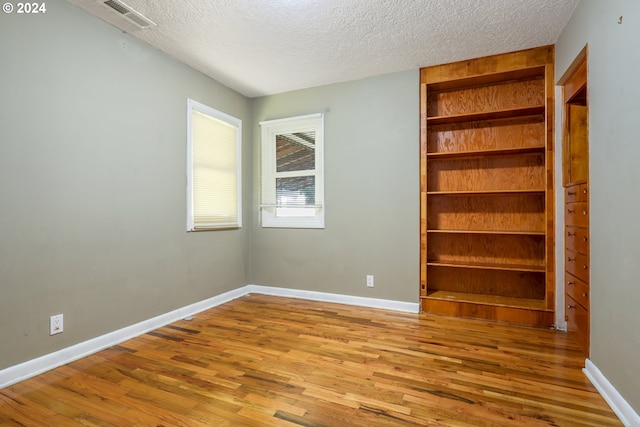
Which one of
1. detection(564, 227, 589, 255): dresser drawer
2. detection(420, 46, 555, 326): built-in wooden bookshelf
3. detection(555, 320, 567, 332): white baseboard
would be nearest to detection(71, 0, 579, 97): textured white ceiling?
detection(420, 46, 555, 326): built-in wooden bookshelf

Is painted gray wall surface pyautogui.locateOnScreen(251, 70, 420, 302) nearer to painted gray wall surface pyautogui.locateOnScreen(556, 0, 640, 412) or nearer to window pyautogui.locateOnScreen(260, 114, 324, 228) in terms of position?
window pyautogui.locateOnScreen(260, 114, 324, 228)

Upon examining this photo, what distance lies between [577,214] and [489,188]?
0.95 m

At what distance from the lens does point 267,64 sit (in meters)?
3.19

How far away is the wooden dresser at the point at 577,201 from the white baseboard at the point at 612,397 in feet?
0.94

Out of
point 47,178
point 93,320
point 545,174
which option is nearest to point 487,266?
point 545,174

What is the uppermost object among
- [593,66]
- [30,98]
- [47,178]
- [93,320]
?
[593,66]

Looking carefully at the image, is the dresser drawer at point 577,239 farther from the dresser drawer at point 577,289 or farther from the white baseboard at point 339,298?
the white baseboard at point 339,298

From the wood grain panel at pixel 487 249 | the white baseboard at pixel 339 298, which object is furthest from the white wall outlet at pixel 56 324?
the wood grain panel at pixel 487 249

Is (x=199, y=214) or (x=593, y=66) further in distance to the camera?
(x=199, y=214)

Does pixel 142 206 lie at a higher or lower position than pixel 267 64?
lower

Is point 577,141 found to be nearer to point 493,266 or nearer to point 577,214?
point 577,214

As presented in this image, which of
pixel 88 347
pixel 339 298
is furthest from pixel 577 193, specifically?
pixel 88 347

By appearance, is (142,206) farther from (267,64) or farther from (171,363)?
(267,64)

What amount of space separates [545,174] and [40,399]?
410 centimetres
